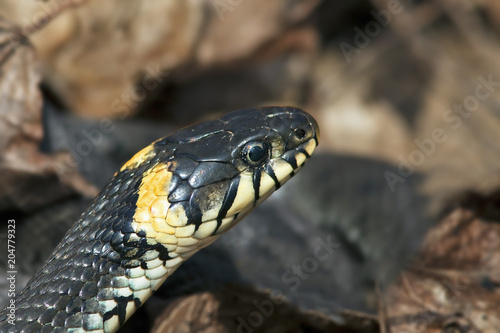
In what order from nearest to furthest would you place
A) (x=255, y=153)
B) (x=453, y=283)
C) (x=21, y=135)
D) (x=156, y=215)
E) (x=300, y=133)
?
(x=156, y=215) → (x=255, y=153) → (x=300, y=133) → (x=453, y=283) → (x=21, y=135)

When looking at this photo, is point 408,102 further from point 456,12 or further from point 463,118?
point 456,12

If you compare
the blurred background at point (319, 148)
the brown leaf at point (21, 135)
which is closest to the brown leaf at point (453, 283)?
the blurred background at point (319, 148)

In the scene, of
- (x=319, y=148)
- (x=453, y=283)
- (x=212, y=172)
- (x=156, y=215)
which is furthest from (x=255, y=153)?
(x=319, y=148)

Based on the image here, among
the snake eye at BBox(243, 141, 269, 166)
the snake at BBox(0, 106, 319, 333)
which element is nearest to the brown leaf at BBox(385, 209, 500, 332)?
the snake at BBox(0, 106, 319, 333)

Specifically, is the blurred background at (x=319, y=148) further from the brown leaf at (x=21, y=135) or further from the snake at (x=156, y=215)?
the snake at (x=156, y=215)

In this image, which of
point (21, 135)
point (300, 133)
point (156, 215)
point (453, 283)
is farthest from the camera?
point (21, 135)

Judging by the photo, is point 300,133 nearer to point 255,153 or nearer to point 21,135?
point 255,153

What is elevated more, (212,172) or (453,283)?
(212,172)
